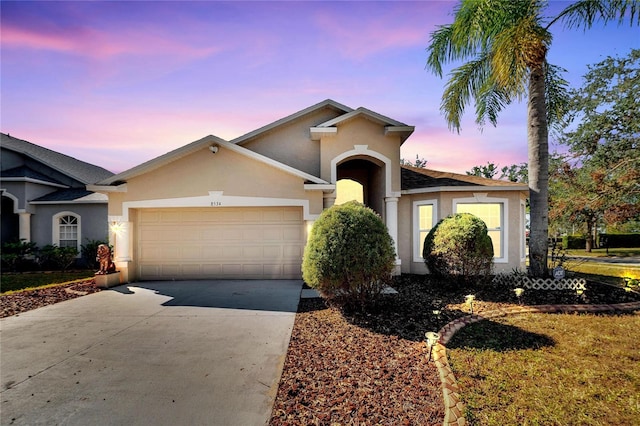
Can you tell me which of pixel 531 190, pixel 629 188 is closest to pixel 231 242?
pixel 531 190

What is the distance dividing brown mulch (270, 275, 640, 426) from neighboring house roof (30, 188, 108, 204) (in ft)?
41.8

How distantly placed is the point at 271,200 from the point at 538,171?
8.33 metres

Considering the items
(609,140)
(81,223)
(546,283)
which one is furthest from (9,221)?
(609,140)

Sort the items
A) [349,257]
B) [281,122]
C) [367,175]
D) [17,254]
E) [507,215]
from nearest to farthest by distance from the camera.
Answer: [349,257], [507,215], [281,122], [17,254], [367,175]

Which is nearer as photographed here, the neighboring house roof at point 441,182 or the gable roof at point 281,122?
the neighboring house roof at point 441,182

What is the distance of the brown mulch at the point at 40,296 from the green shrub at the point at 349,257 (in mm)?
6825

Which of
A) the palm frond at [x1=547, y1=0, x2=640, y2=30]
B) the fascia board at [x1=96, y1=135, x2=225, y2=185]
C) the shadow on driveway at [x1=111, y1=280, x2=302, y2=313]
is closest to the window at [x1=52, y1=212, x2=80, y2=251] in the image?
the fascia board at [x1=96, y1=135, x2=225, y2=185]

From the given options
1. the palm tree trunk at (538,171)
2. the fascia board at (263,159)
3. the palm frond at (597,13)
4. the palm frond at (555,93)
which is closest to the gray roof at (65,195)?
the fascia board at (263,159)

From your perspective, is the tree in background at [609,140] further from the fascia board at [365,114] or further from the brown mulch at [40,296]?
the brown mulch at [40,296]

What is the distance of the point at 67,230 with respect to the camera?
1430 cm

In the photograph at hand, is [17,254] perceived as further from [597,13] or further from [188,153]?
[597,13]

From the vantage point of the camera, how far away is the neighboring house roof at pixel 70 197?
1391 cm

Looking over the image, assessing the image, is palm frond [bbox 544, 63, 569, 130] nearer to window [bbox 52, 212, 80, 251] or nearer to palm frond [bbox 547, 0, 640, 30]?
palm frond [bbox 547, 0, 640, 30]

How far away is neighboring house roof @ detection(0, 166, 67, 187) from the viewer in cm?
1389
